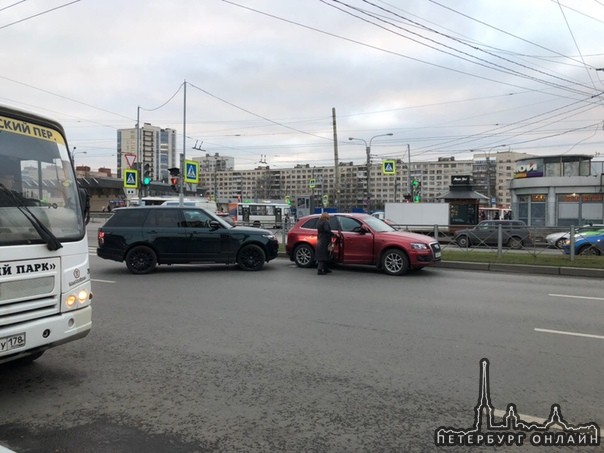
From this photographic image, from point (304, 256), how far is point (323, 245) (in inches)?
60.3

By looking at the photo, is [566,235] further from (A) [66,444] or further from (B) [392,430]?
(A) [66,444]

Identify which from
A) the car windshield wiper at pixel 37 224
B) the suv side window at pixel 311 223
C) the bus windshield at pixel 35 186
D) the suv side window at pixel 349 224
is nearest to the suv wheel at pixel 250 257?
the suv side window at pixel 311 223

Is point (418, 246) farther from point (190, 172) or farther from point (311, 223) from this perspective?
point (190, 172)

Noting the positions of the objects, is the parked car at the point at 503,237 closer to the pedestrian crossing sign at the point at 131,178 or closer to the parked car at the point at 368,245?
the parked car at the point at 368,245

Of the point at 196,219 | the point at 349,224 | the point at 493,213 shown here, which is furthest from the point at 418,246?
the point at 493,213

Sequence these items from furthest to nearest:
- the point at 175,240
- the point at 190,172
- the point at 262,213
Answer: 1. the point at 262,213
2. the point at 190,172
3. the point at 175,240

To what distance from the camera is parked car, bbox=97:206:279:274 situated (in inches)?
476

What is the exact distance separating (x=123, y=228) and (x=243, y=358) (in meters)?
8.15

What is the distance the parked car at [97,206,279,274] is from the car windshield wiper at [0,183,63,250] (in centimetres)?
795

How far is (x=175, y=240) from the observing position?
12234mm

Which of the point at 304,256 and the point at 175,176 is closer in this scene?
the point at 304,256

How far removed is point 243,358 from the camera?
17.0 ft

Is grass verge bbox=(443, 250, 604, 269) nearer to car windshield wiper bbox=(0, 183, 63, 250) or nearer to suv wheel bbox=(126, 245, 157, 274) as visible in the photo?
suv wheel bbox=(126, 245, 157, 274)

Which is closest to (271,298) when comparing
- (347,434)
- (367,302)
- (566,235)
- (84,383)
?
(367,302)
